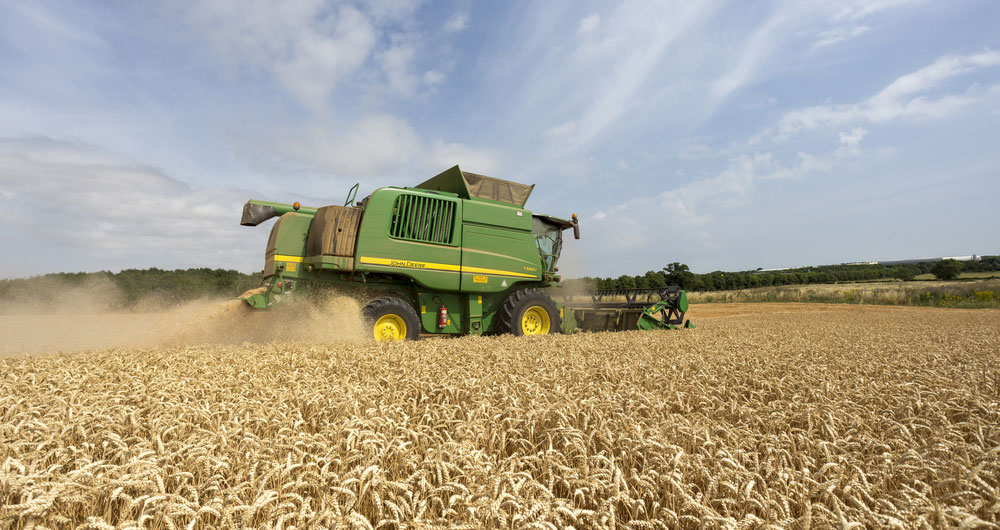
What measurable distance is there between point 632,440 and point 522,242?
25.1 feet

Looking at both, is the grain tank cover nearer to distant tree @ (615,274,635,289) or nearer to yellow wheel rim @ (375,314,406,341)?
yellow wheel rim @ (375,314,406,341)

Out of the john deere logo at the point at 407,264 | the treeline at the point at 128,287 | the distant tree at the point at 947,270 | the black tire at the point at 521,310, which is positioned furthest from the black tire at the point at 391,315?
the distant tree at the point at 947,270

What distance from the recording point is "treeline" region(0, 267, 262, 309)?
403 inches

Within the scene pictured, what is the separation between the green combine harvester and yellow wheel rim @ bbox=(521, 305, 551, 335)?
0.02 meters

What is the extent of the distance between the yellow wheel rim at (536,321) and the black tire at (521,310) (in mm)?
25

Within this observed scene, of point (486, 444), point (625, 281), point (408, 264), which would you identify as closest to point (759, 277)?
point (625, 281)

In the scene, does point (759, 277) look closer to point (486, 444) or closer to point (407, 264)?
point (407, 264)

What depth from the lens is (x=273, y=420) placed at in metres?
2.72

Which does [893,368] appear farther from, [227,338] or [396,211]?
[227,338]

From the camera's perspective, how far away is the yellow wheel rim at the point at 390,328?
7902 millimetres

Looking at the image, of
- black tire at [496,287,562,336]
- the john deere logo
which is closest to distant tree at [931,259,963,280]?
black tire at [496,287,562,336]

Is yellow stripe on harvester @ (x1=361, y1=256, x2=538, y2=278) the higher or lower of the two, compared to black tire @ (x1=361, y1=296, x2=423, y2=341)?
higher

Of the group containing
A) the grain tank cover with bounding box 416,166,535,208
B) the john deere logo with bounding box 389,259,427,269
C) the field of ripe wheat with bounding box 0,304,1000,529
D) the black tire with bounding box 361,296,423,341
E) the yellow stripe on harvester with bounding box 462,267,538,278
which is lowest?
the field of ripe wheat with bounding box 0,304,1000,529

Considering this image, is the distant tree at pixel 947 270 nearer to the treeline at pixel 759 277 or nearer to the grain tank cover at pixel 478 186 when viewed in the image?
the treeline at pixel 759 277
